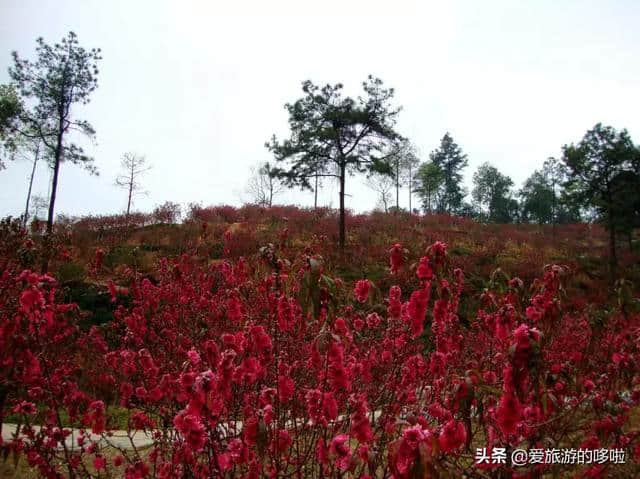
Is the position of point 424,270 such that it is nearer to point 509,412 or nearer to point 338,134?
point 509,412

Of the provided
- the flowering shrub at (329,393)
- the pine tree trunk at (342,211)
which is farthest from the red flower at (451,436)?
the pine tree trunk at (342,211)

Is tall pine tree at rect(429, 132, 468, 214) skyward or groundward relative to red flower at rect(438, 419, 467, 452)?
skyward

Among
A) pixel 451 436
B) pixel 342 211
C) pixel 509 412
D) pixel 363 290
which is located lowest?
pixel 451 436

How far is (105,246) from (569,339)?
13857 mm

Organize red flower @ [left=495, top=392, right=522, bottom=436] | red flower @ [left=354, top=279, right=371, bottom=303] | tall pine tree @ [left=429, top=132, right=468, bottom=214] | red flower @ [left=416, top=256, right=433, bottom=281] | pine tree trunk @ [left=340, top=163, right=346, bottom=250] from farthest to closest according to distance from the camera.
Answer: tall pine tree @ [left=429, top=132, right=468, bottom=214] < pine tree trunk @ [left=340, top=163, right=346, bottom=250] < red flower @ [left=354, top=279, right=371, bottom=303] < red flower @ [left=416, top=256, right=433, bottom=281] < red flower @ [left=495, top=392, right=522, bottom=436]

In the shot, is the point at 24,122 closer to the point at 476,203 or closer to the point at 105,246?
the point at 105,246

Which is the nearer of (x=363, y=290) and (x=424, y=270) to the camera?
(x=424, y=270)

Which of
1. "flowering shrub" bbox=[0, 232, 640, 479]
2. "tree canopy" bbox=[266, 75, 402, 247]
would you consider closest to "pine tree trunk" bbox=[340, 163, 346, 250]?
"tree canopy" bbox=[266, 75, 402, 247]

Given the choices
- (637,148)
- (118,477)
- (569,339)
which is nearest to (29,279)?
Answer: (118,477)

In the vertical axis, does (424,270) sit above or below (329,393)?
above

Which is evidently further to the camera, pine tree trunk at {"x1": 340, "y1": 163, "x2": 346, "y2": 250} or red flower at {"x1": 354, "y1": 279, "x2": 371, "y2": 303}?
pine tree trunk at {"x1": 340, "y1": 163, "x2": 346, "y2": 250}

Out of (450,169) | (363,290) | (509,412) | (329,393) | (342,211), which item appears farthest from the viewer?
(450,169)

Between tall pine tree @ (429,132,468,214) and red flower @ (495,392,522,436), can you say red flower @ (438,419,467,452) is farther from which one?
tall pine tree @ (429,132,468,214)

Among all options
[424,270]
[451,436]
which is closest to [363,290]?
[424,270]
